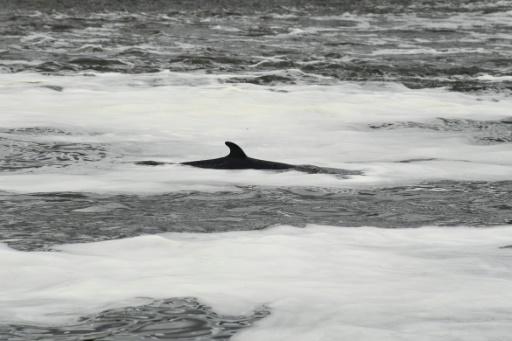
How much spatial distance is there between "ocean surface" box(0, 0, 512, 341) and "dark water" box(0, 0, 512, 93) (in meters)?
0.10

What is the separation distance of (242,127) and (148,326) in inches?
242

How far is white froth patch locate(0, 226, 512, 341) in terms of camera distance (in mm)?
4617

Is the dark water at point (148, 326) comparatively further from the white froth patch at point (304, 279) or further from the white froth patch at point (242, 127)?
the white froth patch at point (242, 127)

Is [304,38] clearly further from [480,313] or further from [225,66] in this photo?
[480,313]

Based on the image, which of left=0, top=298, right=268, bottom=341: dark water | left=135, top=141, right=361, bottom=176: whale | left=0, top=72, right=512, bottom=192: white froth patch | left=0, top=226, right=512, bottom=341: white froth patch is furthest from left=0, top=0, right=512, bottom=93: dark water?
left=0, top=298, right=268, bottom=341: dark water

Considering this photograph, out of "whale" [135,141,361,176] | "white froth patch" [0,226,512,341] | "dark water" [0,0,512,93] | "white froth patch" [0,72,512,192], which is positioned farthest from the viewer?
"dark water" [0,0,512,93]

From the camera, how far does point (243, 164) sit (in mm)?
8031

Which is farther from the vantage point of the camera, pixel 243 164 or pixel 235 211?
pixel 243 164

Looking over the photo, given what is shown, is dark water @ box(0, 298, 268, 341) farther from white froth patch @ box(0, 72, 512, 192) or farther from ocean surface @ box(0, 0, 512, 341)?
white froth patch @ box(0, 72, 512, 192)

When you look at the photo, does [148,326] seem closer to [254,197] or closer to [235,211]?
[235,211]

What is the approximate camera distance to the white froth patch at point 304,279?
15.1 feet

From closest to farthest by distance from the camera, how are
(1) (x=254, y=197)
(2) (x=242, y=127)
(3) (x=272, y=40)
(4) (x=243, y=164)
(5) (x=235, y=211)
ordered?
(5) (x=235, y=211) → (1) (x=254, y=197) → (4) (x=243, y=164) → (2) (x=242, y=127) → (3) (x=272, y=40)

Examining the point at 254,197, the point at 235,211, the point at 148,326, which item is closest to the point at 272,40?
the point at 254,197

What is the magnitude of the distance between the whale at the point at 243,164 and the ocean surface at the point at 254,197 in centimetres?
11
